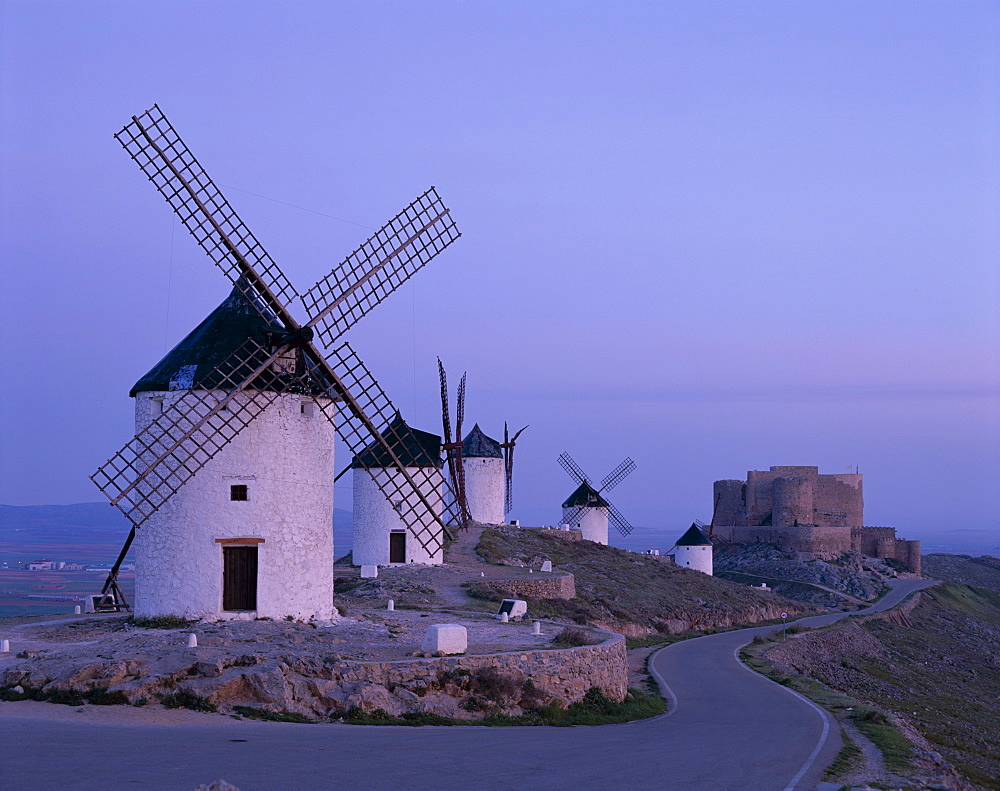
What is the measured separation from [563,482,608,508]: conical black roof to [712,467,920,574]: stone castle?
1827 cm

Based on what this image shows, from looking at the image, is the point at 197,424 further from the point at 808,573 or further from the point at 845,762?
the point at 808,573

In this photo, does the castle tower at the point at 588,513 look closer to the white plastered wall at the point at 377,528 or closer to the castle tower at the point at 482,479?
the castle tower at the point at 482,479

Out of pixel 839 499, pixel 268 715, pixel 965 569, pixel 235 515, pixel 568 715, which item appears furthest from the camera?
pixel 965 569

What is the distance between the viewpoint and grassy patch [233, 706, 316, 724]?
1373 centimetres

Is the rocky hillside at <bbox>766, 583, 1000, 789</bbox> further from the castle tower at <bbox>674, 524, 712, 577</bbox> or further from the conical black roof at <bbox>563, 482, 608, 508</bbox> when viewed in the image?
the conical black roof at <bbox>563, 482, 608, 508</bbox>

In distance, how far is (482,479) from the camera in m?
53.1

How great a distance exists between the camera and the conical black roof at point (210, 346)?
20500 mm

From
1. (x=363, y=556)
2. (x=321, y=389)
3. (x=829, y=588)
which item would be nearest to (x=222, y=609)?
(x=321, y=389)

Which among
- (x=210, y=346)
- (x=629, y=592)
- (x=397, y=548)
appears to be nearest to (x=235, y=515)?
(x=210, y=346)

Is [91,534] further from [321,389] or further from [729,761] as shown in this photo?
[729,761]

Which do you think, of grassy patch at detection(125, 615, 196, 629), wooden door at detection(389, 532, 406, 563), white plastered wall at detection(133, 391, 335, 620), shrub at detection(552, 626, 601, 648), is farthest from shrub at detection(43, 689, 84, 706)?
wooden door at detection(389, 532, 406, 563)

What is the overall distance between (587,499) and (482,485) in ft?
30.3

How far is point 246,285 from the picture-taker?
21.3 meters

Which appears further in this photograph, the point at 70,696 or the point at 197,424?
the point at 197,424
